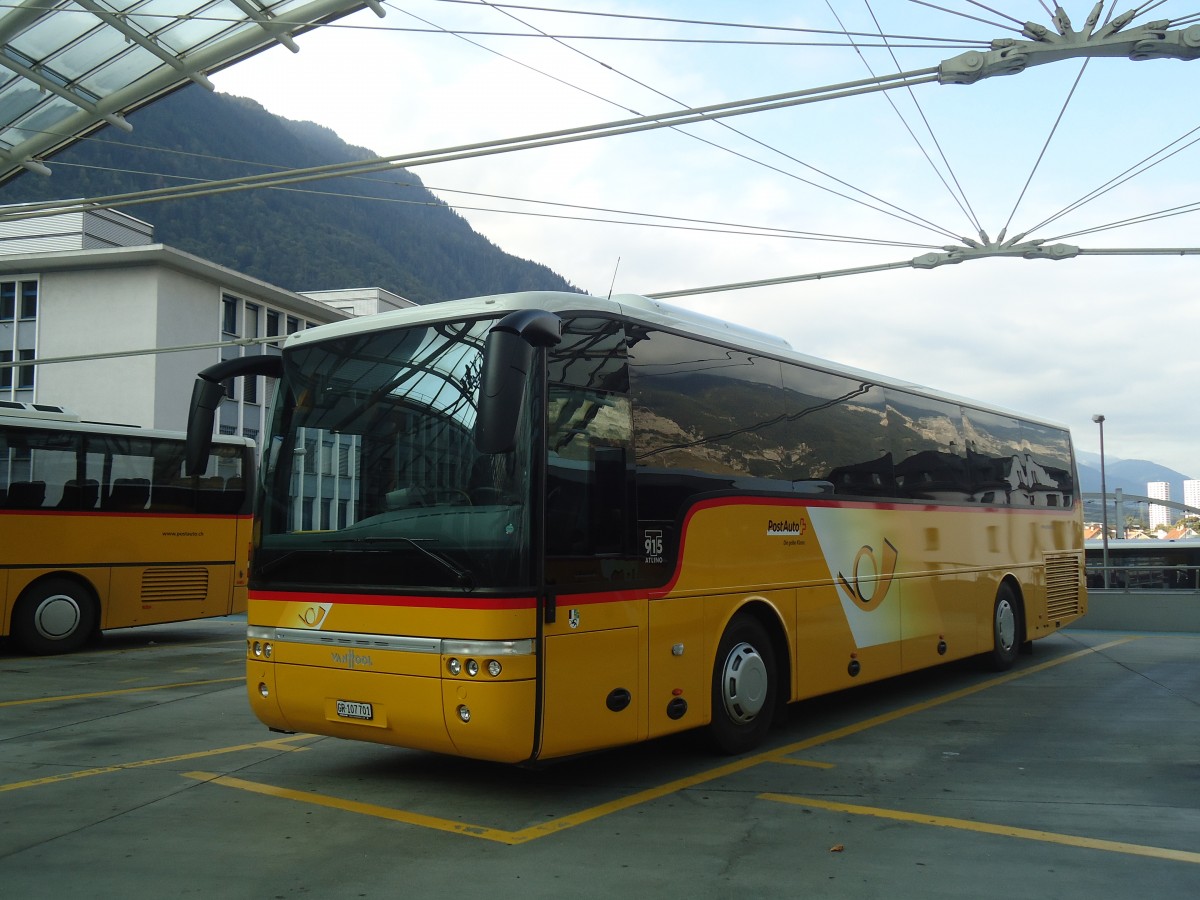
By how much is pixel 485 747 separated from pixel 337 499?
1.95 m

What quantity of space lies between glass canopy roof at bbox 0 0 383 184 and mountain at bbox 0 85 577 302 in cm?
4922

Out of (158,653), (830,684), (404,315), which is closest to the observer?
(404,315)

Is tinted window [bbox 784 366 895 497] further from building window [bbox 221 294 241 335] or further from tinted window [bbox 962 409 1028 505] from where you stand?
building window [bbox 221 294 241 335]

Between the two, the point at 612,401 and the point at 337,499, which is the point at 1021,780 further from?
the point at 337,499

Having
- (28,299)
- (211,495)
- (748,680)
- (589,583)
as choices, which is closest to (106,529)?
(211,495)

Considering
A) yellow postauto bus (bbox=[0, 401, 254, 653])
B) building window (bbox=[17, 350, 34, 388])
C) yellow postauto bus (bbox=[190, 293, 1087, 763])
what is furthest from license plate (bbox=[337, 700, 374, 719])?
building window (bbox=[17, 350, 34, 388])

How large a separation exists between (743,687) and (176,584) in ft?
40.0

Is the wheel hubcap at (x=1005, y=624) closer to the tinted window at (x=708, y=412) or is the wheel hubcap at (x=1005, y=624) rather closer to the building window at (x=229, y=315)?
the tinted window at (x=708, y=412)

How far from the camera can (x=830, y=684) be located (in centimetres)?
966

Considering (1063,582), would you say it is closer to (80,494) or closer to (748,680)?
(748,680)

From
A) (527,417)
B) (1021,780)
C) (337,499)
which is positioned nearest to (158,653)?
(337,499)

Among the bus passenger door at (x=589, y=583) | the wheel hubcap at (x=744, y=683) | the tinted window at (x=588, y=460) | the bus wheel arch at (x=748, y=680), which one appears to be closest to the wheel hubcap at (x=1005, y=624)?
the bus wheel arch at (x=748, y=680)

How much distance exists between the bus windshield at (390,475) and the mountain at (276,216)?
58039 millimetres

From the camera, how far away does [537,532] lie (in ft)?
→ 21.2
